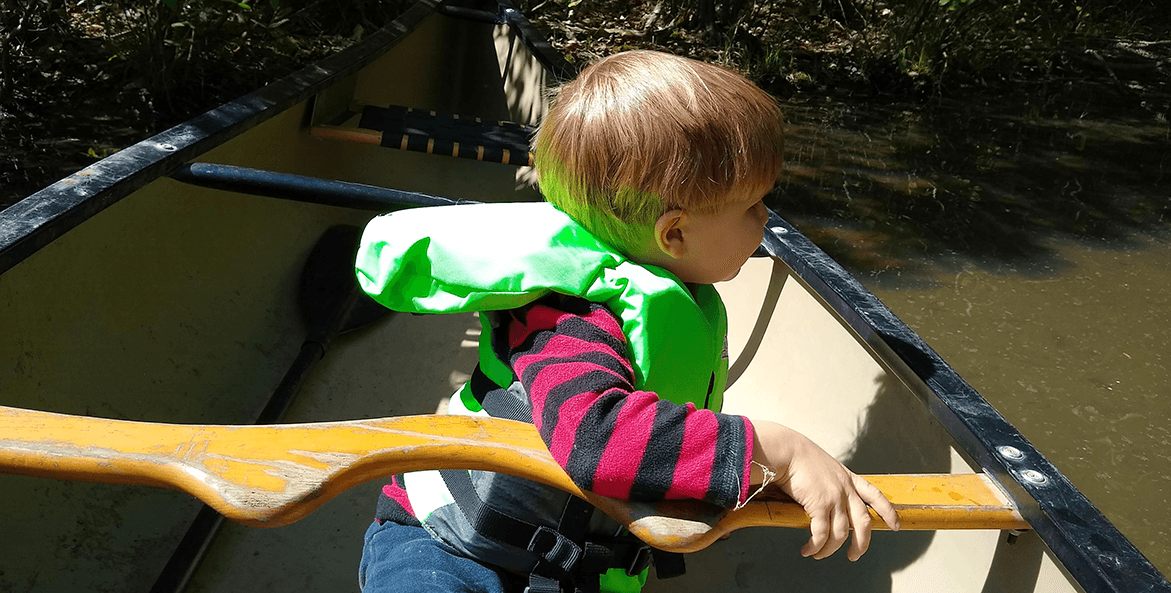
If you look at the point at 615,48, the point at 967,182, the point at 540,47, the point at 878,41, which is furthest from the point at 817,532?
the point at 878,41

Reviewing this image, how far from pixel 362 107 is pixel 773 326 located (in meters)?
1.49

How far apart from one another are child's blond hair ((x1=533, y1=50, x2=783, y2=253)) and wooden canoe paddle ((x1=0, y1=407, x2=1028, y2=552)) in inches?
10.3

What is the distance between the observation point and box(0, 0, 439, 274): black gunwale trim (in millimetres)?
1319

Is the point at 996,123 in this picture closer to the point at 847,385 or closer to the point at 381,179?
the point at 381,179

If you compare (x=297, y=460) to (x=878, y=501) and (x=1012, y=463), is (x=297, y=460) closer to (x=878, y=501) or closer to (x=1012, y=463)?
(x=878, y=501)

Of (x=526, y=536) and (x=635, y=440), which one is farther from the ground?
(x=635, y=440)

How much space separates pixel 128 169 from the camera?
1.55 meters

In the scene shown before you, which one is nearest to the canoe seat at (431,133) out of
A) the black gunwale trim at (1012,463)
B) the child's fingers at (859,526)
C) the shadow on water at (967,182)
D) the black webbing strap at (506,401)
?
the black gunwale trim at (1012,463)

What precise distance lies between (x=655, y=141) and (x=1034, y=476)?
60cm

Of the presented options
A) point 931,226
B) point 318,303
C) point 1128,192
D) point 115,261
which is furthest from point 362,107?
point 1128,192

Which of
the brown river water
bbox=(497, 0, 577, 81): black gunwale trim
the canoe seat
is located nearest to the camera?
the canoe seat

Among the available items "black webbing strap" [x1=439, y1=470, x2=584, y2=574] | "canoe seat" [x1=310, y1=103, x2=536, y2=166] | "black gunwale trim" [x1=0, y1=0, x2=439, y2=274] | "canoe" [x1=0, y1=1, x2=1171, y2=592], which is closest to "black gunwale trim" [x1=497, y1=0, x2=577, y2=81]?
"canoe seat" [x1=310, y1=103, x2=536, y2=166]

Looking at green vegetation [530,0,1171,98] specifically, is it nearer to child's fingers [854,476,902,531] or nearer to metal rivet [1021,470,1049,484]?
metal rivet [1021,470,1049,484]

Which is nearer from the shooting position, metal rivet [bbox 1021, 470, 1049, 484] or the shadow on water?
metal rivet [bbox 1021, 470, 1049, 484]
